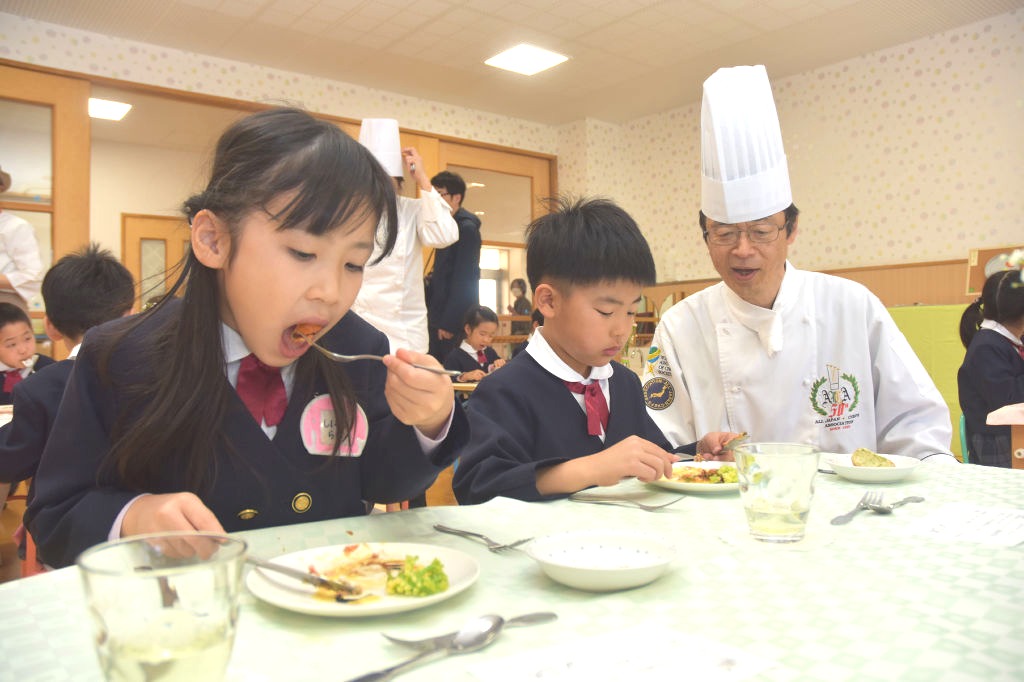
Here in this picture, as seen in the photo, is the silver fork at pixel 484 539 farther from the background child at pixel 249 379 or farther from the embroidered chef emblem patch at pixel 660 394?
the embroidered chef emblem patch at pixel 660 394

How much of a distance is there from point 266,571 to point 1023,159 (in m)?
6.08

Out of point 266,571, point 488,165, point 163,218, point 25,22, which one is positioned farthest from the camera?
point 163,218

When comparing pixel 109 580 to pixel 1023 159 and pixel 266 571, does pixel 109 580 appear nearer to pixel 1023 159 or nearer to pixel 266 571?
pixel 266 571

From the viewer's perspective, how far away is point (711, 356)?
2.08 m

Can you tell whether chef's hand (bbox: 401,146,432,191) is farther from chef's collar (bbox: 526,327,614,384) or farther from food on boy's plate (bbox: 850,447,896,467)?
food on boy's plate (bbox: 850,447,896,467)

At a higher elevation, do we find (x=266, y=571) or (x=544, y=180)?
(x=544, y=180)

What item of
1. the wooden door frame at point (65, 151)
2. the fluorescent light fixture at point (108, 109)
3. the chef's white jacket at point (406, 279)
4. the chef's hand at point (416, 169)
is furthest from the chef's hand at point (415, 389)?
the fluorescent light fixture at point (108, 109)

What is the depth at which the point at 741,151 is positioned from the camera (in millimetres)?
1976

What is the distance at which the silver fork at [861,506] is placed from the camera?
96cm

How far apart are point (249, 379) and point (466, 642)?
0.67 m

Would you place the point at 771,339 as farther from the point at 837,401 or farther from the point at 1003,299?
the point at 1003,299

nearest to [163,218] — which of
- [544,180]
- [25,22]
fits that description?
[25,22]

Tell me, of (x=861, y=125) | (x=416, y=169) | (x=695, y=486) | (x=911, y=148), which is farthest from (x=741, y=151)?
(x=861, y=125)

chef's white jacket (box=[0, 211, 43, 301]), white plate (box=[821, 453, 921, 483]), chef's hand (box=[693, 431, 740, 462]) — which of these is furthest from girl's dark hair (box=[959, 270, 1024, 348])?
chef's white jacket (box=[0, 211, 43, 301])
